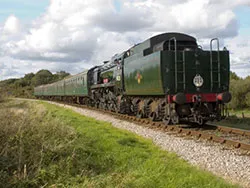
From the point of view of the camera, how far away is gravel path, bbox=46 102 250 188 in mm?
6817

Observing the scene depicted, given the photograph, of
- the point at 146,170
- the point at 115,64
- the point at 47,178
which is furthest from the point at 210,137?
the point at 115,64

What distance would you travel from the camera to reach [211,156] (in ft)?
27.1

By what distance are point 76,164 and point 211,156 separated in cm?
354

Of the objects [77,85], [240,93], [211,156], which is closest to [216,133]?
[211,156]

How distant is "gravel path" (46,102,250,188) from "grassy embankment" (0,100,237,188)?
1.63ft

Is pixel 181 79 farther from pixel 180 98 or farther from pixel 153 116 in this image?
pixel 153 116

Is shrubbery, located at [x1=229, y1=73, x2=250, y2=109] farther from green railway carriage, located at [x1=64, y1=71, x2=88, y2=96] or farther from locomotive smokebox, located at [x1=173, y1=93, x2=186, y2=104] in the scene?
locomotive smokebox, located at [x1=173, y1=93, x2=186, y2=104]

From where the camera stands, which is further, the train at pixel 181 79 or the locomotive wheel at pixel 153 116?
the locomotive wheel at pixel 153 116

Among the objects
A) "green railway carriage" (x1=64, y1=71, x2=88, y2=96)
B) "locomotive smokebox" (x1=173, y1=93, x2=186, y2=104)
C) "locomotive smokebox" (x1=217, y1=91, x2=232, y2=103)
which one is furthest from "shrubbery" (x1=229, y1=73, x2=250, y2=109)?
"locomotive smokebox" (x1=173, y1=93, x2=186, y2=104)

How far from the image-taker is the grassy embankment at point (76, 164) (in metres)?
5.48

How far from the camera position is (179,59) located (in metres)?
12.4

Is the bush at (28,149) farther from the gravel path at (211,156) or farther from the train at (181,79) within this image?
the train at (181,79)

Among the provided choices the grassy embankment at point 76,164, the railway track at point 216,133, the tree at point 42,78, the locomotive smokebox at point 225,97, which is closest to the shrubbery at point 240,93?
the railway track at point 216,133

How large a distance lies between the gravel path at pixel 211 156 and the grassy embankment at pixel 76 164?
498 mm
